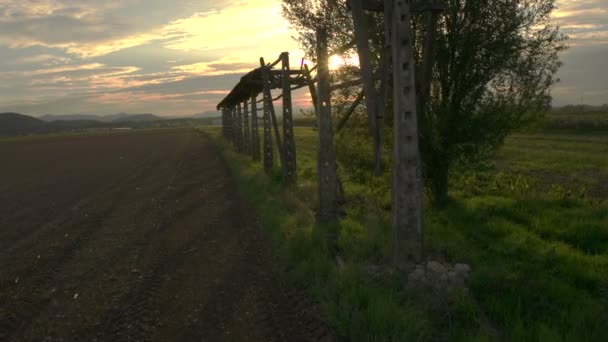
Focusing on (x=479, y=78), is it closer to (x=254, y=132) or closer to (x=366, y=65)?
(x=366, y=65)

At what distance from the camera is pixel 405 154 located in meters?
6.02

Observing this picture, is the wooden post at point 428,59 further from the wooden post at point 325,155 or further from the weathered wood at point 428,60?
the wooden post at point 325,155

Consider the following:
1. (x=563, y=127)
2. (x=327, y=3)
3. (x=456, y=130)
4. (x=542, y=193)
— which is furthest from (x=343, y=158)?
(x=563, y=127)

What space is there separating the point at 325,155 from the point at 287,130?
4.26 meters

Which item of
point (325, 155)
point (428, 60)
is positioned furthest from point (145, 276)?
Answer: point (428, 60)

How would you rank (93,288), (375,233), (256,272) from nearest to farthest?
(93,288)
(256,272)
(375,233)

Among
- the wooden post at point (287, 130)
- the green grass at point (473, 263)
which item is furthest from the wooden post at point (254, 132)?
the green grass at point (473, 263)

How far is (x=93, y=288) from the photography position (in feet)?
21.0

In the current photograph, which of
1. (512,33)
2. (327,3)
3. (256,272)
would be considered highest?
(327,3)

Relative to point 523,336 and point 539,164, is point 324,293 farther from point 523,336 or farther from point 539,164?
point 539,164

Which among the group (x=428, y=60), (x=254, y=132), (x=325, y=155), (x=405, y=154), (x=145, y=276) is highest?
(x=428, y=60)

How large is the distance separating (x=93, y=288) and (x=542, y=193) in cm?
1116

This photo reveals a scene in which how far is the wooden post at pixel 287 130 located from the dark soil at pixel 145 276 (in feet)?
6.43

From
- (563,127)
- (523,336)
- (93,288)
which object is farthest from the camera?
(563,127)
